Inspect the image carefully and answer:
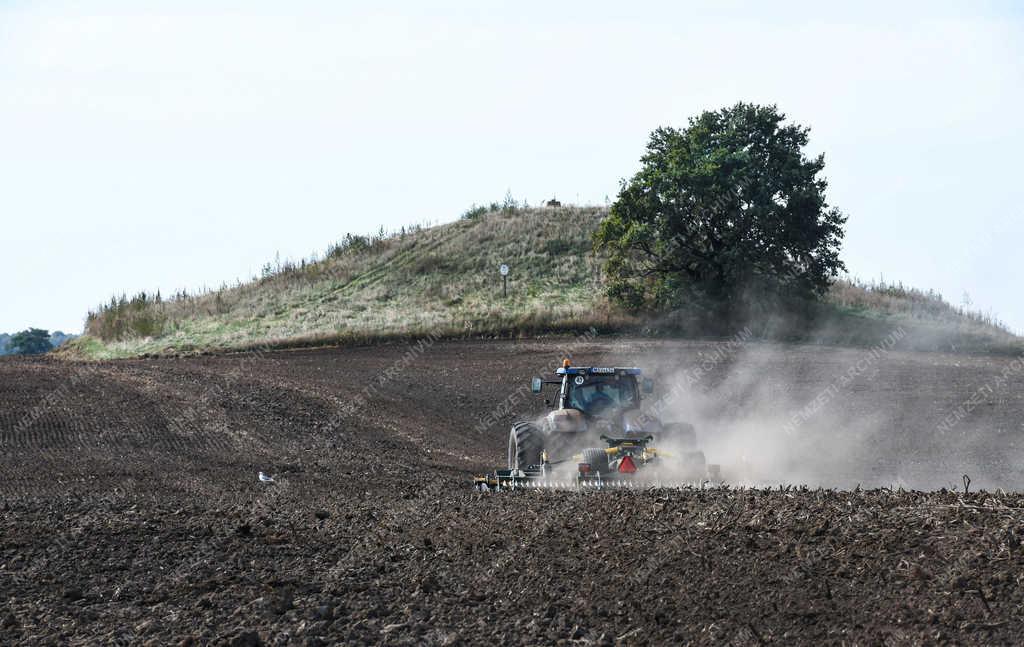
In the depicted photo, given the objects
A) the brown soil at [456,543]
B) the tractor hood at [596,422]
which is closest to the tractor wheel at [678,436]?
the tractor hood at [596,422]

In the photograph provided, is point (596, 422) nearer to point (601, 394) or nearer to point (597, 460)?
point (601, 394)

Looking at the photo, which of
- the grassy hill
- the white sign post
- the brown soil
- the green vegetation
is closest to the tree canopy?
the grassy hill

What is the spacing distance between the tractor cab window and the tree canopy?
24049 mm

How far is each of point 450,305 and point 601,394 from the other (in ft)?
97.5

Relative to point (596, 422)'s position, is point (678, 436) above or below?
below

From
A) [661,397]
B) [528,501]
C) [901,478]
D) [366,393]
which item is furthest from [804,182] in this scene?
[528,501]

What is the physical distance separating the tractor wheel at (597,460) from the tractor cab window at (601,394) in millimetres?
2280

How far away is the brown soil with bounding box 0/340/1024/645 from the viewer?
25.2ft

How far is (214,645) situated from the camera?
7.59 meters

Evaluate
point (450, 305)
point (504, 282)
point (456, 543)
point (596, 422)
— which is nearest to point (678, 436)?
point (596, 422)

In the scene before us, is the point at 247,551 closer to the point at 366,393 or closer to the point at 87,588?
the point at 87,588

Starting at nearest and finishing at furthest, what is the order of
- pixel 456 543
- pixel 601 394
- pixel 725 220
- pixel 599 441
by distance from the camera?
pixel 456 543
pixel 599 441
pixel 601 394
pixel 725 220

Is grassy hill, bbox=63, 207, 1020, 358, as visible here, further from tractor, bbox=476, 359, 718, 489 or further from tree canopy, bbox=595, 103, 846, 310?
tractor, bbox=476, 359, 718, 489

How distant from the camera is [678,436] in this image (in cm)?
1670
